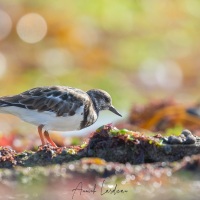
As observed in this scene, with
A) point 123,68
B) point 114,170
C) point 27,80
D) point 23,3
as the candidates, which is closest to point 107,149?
point 114,170

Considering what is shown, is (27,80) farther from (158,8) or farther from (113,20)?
Answer: (158,8)

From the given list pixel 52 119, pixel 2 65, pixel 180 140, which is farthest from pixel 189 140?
pixel 2 65

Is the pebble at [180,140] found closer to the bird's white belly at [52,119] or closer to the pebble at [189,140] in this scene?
the pebble at [189,140]

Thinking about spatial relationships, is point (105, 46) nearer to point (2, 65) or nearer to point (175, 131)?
point (2, 65)

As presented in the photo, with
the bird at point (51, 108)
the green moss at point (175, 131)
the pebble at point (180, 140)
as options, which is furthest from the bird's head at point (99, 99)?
the pebble at point (180, 140)

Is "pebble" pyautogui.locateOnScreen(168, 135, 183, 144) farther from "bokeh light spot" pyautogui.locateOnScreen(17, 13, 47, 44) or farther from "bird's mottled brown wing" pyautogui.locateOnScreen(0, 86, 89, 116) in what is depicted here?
"bokeh light spot" pyautogui.locateOnScreen(17, 13, 47, 44)

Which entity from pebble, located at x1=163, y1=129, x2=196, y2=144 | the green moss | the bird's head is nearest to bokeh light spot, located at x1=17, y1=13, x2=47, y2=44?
the green moss
